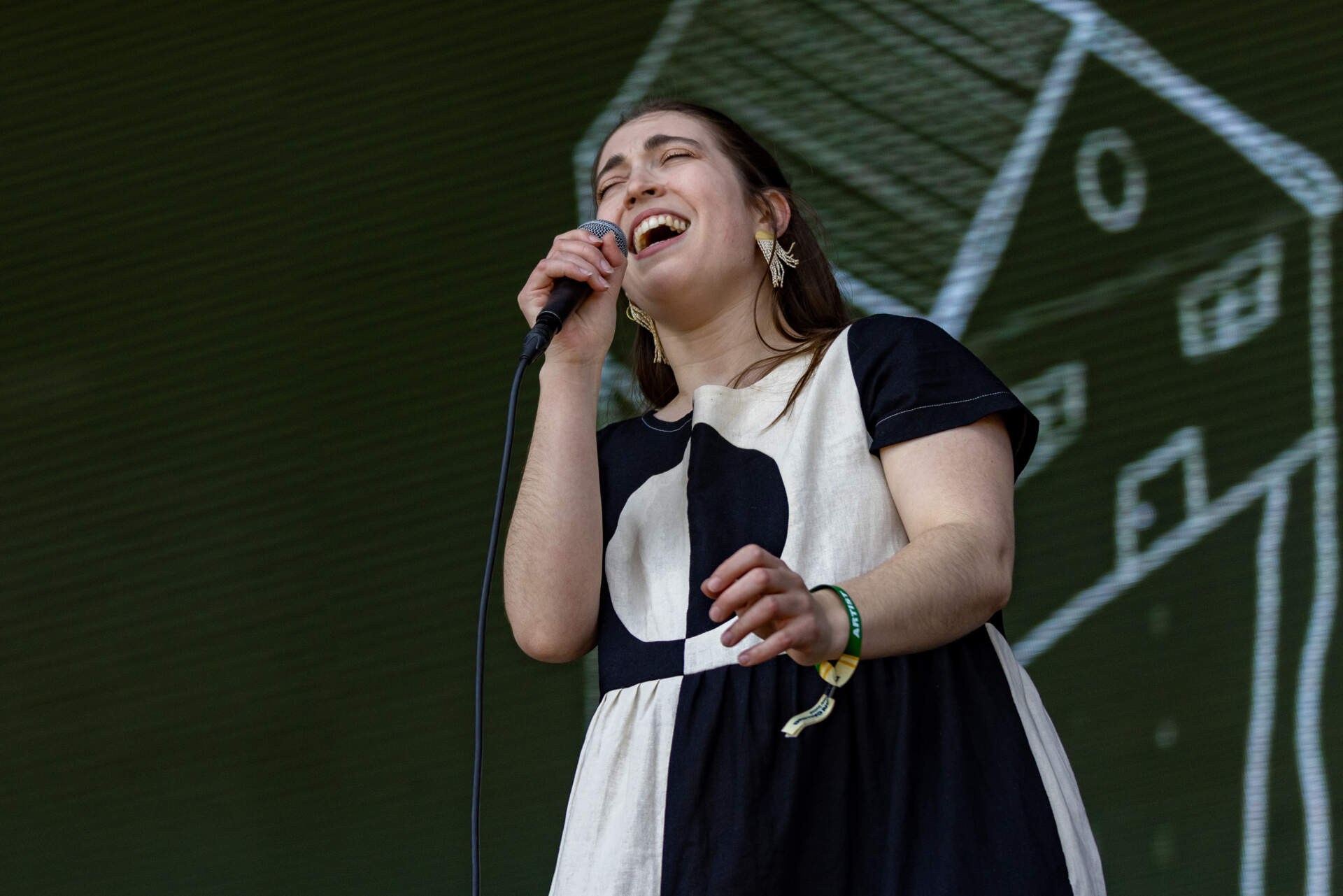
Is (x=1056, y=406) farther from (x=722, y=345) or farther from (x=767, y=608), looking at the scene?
(x=767, y=608)

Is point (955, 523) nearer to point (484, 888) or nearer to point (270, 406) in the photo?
point (484, 888)

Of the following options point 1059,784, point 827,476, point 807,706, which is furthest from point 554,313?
point 1059,784

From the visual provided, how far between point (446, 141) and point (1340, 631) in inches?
72.2

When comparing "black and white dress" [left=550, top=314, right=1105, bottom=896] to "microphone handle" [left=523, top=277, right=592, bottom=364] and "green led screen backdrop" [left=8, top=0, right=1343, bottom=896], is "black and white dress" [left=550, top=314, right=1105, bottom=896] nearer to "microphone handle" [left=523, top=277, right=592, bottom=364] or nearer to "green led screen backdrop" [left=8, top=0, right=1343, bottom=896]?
"microphone handle" [left=523, top=277, right=592, bottom=364]

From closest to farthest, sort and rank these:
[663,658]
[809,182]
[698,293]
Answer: [663,658], [698,293], [809,182]

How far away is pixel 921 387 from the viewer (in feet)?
3.88

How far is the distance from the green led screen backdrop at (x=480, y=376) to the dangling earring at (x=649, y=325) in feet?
1.47

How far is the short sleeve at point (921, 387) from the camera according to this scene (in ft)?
3.82

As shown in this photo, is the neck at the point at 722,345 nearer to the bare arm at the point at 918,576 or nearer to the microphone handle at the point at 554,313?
the microphone handle at the point at 554,313

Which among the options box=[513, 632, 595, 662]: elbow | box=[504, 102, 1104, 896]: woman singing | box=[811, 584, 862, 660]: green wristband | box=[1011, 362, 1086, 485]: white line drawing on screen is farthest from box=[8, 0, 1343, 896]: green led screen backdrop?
box=[811, 584, 862, 660]: green wristband

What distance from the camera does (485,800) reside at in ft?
7.36

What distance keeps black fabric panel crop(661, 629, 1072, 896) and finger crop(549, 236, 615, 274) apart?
17.8 inches

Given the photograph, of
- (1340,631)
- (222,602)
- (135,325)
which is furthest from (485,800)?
(1340,631)

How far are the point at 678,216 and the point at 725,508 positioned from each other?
40cm
